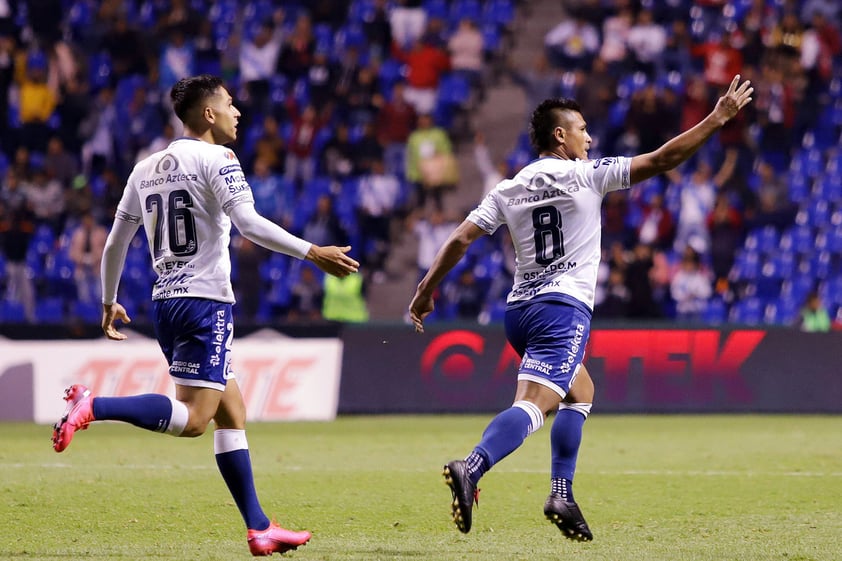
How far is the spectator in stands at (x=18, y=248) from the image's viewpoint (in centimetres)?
1812

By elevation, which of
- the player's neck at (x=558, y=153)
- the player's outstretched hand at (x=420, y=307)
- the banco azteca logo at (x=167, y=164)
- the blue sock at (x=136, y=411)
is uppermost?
the player's neck at (x=558, y=153)

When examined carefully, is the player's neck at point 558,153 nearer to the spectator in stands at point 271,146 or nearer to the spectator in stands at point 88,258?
the spectator in stands at point 88,258

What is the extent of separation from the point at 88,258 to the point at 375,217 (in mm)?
4102

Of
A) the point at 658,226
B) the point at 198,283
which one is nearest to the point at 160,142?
the point at 658,226

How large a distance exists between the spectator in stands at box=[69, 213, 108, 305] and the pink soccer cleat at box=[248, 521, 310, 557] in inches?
485

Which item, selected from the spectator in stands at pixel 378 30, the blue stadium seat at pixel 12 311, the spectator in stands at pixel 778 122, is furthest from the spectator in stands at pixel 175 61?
the spectator in stands at pixel 778 122

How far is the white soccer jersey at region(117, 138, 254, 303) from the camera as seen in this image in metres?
6.00

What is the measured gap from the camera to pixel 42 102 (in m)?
20.2

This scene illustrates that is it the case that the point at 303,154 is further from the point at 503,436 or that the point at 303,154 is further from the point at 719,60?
the point at 503,436

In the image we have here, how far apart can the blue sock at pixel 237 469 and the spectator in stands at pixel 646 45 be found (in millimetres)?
15091

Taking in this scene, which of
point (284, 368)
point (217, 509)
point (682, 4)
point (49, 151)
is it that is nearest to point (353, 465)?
point (217, 509)

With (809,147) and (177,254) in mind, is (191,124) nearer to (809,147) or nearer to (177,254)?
(177,254)

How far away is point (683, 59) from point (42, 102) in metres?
9.97

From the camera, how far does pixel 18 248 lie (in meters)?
18.3
